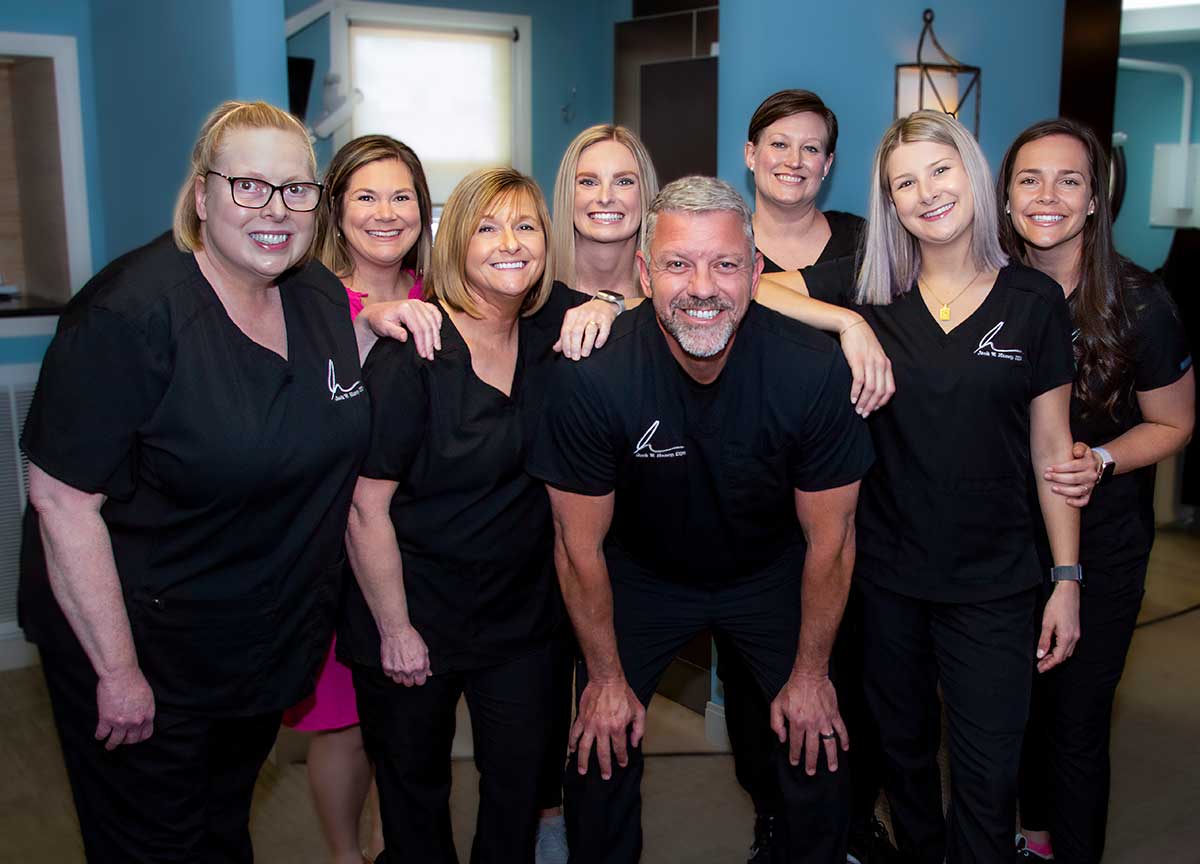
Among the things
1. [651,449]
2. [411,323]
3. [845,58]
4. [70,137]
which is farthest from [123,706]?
[70,137]

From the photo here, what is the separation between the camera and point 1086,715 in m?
2.30

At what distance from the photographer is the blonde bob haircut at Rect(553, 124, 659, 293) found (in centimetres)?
249

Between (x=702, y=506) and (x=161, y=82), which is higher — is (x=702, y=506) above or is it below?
below

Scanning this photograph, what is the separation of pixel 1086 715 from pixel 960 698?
0.38m

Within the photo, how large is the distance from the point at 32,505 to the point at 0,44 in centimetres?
255

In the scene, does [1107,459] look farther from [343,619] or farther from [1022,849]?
[343,619]

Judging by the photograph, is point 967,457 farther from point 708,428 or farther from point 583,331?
point 583,331

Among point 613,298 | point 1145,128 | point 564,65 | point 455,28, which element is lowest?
point 613,298

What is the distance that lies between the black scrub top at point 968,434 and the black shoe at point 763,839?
69cm

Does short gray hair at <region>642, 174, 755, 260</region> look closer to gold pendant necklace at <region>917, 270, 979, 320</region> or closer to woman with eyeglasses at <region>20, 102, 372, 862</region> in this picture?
gold pendant necklace at <region>917, 270, 979, 320</region>

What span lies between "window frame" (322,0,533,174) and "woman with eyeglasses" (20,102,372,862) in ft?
12.6

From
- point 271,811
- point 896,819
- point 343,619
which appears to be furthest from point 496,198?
point 271,811

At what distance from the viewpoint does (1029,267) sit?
2162 mm

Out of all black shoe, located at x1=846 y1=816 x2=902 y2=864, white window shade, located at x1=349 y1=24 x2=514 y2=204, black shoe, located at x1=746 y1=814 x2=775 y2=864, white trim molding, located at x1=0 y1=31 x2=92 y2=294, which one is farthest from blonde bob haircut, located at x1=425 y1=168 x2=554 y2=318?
white window shade, located at x1=349 y1=24 x2=514 y2=204
